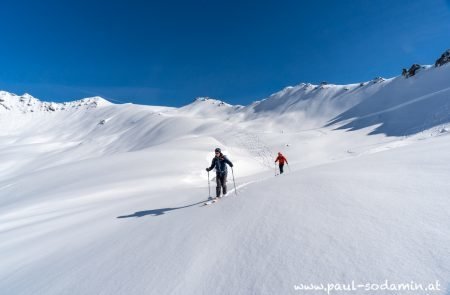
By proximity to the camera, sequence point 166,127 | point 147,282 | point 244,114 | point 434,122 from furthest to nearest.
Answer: point 244,114 < point 166,127 < point 434,122 < point 147,282

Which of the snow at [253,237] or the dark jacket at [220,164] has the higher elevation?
the dark jacket at [220,164]

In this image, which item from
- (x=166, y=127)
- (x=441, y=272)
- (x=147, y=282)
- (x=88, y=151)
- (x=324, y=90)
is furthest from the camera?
(x=324, y=90)

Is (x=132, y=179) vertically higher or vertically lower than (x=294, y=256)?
higher

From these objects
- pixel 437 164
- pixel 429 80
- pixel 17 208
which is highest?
pixel 429 80

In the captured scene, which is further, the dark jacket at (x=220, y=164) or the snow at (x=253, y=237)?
the dark jacket at (x=220, y=164)

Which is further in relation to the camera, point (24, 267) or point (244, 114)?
point (244, 114)

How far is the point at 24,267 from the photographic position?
6.52m

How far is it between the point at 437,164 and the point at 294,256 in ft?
17.8

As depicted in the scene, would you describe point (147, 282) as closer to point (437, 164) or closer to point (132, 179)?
point (437, 164)

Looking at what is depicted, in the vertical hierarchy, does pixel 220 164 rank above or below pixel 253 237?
above

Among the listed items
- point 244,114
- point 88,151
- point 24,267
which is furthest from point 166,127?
point 24,267

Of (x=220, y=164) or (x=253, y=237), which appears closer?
(x=253, y=237)

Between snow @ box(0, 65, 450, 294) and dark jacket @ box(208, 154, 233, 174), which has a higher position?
dark jacket @ box(208, 154, 233, 174)

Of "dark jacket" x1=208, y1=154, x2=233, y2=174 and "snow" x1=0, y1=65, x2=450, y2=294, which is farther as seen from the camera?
"dark jacket" x1=208, y1=154, x2=233, y2=174
